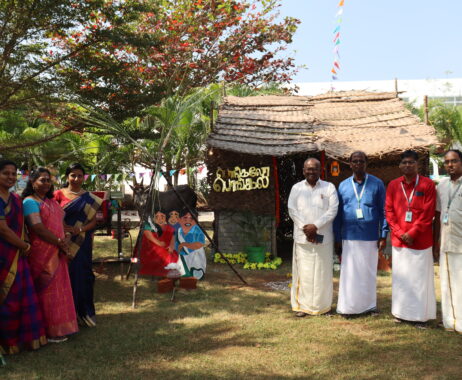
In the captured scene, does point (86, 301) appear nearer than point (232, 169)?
Yes

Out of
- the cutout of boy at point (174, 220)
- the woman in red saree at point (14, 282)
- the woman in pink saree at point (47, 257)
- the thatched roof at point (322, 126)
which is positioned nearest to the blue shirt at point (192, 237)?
the cutout of boy at point (174, 220)

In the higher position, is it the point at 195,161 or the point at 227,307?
the point at 195,161

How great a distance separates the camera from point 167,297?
254 inches

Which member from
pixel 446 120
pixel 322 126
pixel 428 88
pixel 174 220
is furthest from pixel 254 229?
pixel 428 88

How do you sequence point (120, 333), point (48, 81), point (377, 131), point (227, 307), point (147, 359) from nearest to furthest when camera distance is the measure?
point (147, 359) → point (120, 333) → point (227, 307) → point (48, 81) → point (377, 131)

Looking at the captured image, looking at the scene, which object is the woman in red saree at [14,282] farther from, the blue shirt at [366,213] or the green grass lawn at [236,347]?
the blue shirt at [366,213]

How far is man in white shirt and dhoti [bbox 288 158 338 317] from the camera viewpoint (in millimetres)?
5371

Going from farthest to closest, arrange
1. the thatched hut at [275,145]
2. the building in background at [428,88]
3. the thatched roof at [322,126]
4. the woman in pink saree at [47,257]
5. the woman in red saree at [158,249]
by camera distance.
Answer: the building in background at [428,88] < the thatched hut at [275,145] < the thatched roof at [322,126] < the woman in red saree at [158,249] < the woman in pink saree at [47,257]

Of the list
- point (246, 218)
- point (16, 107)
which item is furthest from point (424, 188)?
point (16, 107)

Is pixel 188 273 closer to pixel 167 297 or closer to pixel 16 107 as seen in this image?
pixel 167 297

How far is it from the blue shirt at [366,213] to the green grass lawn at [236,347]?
39.6 inches

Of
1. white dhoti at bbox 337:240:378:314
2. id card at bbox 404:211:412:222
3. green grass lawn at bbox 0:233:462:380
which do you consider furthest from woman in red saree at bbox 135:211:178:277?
id card at bbox 404:211:412:222

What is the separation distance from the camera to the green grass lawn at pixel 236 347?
3.86 m

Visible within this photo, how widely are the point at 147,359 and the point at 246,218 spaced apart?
5220mm
